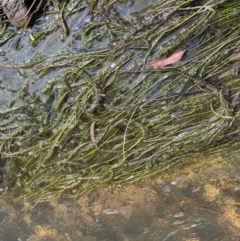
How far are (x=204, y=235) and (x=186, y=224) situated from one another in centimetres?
10

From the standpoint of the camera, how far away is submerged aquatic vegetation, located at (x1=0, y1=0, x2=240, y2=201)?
1.82 meters

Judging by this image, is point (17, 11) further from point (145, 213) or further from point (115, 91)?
point (145, 213)

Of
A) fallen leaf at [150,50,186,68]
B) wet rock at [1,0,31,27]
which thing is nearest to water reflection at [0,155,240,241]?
fallen leaf at [150,50,186,68]

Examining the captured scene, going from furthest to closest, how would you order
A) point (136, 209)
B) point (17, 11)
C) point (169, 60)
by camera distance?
point (136, 209) → point (17, 11) → point (169, 60)

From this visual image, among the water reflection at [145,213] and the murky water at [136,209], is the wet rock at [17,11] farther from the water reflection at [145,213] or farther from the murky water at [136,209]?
the water reflection at [145,213]

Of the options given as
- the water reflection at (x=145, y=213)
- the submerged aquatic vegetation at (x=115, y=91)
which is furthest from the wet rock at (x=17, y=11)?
the water reflection at (x=145, y=213)

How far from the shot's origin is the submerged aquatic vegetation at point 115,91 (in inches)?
71.6

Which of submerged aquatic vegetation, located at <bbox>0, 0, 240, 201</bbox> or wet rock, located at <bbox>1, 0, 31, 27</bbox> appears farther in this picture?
wet rock, located at <bbox>1, 0, 31, 27</bbox>

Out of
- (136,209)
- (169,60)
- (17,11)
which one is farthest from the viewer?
(136,209)

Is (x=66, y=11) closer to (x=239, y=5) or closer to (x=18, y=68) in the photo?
(x=18, y=68)

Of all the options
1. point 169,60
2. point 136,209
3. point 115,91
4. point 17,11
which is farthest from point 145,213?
point 17,11

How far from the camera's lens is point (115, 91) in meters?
1.92

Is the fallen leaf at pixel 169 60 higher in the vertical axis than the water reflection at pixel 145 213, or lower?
higher

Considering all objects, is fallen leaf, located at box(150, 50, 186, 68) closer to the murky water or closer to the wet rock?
the murky water
